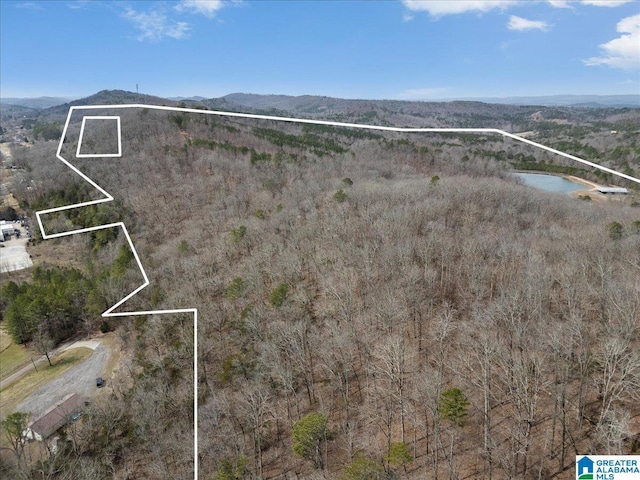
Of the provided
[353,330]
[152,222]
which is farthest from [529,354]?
[152,222]

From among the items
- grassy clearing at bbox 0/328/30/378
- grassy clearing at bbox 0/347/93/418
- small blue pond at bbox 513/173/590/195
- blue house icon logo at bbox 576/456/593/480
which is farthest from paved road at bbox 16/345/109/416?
small blue pond at bbox 513/173/590/195

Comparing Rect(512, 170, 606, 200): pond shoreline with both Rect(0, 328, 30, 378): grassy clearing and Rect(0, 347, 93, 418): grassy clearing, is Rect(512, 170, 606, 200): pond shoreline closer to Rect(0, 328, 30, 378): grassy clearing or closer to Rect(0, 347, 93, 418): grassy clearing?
Rect(0, 347, 93, 418): grassy clearing

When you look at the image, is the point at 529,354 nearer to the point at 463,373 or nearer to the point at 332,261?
the point at 463,373

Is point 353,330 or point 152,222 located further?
point 152,222

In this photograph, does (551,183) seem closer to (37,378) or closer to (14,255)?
(37,378)

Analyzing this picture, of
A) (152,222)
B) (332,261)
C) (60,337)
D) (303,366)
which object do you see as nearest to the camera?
(303,366)
